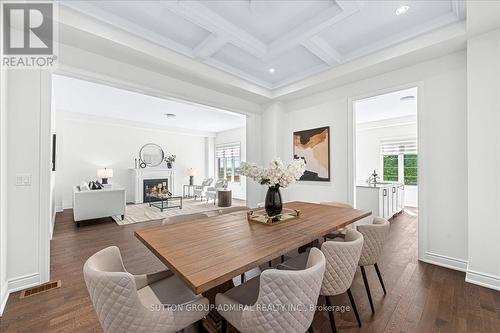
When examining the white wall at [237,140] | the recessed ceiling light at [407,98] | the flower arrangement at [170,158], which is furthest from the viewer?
the white wall at [237,140]

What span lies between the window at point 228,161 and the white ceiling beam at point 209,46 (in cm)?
537

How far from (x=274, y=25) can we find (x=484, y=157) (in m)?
2.69

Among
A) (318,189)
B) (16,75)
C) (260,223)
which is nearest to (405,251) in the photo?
(318,189)

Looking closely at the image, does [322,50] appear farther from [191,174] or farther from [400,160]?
[191,174]

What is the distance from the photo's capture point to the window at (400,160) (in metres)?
6.28

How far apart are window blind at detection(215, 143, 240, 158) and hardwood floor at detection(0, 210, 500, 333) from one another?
581 cm

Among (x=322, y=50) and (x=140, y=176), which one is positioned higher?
(x=322, y=50)

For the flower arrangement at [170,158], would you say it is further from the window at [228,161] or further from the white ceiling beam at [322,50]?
the white ceiling beam at [322,50]

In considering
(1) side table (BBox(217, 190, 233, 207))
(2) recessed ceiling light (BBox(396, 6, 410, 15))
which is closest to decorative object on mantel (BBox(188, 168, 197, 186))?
(1) side table (BBox(217, 190, 233, 207))

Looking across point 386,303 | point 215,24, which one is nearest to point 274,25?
point 215,24

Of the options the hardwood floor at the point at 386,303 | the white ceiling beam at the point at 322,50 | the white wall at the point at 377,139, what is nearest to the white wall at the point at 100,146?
the hardwood floor at the point at 386,303

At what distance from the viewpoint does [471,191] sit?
7.60 feet

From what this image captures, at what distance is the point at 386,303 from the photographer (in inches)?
74.4

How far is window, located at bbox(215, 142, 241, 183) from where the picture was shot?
334 inches
